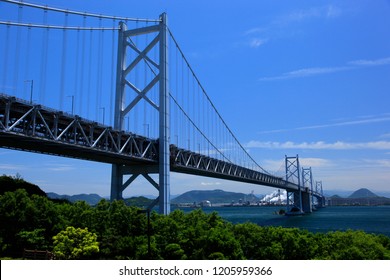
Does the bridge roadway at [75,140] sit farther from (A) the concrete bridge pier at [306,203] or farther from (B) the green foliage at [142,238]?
(A) the concrete bridge pier at [306,203]

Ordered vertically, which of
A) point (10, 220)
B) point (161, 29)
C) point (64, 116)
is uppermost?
point (161, 29)

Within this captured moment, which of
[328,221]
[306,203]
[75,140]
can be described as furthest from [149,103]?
[306,203]

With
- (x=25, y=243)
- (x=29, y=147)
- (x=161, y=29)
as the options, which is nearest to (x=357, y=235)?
(x=25, y=243)

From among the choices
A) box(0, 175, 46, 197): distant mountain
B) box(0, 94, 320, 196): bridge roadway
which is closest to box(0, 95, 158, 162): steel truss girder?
box(0, 94, 320, 196): bridge roadway

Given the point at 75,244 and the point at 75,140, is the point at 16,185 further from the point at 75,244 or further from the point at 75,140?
the point at 75,244

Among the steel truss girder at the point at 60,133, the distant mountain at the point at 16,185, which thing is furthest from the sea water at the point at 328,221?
the distant mountain at the point at 16,185

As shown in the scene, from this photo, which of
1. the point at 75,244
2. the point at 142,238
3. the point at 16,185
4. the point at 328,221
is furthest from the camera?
the point at 328,221

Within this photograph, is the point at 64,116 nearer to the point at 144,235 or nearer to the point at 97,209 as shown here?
the point at 97,209
